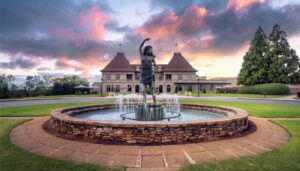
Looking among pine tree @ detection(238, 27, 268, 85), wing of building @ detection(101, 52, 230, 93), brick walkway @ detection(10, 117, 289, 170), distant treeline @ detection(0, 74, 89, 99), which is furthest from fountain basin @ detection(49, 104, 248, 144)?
wing of building @ detection(101, 52, 230, 93)

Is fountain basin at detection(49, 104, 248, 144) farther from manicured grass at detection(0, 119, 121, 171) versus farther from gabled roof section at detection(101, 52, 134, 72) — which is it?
gabled roof section at detection(101, 52, 134, 72)

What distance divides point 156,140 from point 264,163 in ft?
9.30

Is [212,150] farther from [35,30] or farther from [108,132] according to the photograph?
[35,30]

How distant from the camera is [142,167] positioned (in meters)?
3.81

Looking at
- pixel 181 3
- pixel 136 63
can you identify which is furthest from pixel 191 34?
pixel 136 63

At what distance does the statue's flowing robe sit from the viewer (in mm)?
9266

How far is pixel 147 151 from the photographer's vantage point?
4.73 meters

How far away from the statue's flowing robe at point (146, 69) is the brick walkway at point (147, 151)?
187 inches

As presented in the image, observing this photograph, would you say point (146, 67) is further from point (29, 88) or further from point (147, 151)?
point (29, 88)

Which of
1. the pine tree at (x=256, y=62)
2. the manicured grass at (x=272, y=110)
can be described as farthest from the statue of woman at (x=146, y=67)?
the pine tree at (x=256, y=62)

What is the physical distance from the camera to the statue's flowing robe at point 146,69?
9.27m

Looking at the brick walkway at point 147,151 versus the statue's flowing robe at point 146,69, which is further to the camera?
the statue's flowing robe at point 146,69

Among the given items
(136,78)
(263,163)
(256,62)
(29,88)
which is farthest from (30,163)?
(136,78)

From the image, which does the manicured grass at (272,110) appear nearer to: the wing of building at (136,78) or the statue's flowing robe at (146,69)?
the statue's flowing robe at (146,69)
